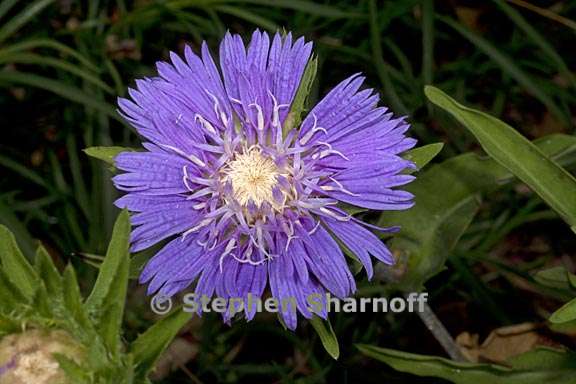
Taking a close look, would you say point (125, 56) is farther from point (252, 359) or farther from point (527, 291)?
point (527, 291)

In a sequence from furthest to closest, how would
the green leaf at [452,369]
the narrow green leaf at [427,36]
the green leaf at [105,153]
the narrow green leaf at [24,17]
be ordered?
the narrow green leaf at [427,36]
the narrow green leaf at [24,17]
the green leaf at [452,369]
the green leaf at [105,153]

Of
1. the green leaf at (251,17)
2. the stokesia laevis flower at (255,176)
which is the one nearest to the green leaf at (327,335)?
the stokesia laevis flower at (255,176)

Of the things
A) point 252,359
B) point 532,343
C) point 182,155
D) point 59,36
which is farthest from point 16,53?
point 532,343

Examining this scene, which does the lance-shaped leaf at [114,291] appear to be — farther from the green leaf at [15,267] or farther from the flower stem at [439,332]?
the flower stem at [439,332]

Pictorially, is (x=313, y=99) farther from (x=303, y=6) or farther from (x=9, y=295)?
(x=9, y=295)

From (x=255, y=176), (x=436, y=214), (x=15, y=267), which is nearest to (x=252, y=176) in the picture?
(x=255, y=176)
